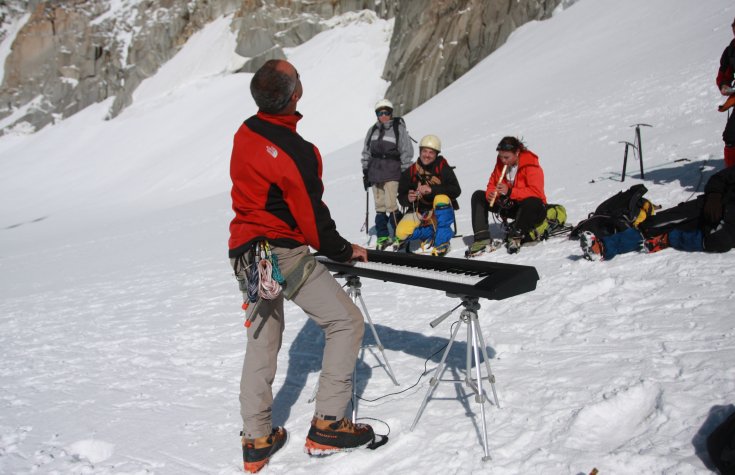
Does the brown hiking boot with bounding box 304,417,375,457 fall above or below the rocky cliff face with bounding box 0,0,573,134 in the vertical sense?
below

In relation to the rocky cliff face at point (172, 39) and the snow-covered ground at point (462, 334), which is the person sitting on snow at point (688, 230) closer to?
the snow-covered ground at point (462, 334)

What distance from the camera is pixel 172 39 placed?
47.6 meters

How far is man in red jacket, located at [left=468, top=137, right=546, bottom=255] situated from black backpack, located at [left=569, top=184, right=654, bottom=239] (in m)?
0.71

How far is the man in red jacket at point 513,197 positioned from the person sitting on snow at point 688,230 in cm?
103

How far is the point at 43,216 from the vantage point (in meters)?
27.0

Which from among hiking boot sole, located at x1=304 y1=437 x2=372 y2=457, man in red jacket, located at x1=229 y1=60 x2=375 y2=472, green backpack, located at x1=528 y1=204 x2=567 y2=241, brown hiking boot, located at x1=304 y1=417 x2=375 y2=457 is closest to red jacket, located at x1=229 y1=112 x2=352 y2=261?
man in red jacket, located at x1=229 y1=60 x2=375 y2=472

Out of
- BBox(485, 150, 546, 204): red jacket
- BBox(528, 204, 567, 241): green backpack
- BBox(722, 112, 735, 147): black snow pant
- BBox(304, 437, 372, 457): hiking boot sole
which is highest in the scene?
BBox(722, 112, 735, 147): black snow pant

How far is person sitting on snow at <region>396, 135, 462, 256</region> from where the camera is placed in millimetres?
7137

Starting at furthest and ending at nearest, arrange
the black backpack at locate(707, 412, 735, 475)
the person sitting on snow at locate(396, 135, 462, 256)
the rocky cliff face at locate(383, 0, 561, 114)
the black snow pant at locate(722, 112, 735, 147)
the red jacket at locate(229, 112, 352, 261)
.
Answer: the rocky cliff face at locate(383, 0, 561, 114), the person sitting on snow at locate(396, 135, 462, 256), the black snow pant at locate(722, 112, 735, 147), the red jacket at locate(229, 112, 352, 261), the black backpack at locate(707, 412, 735, 475)

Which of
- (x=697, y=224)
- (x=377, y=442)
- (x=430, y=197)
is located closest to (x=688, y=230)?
(x=697, y=224)

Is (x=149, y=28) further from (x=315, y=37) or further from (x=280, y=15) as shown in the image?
(x=315, y=37)

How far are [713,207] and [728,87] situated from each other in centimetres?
237

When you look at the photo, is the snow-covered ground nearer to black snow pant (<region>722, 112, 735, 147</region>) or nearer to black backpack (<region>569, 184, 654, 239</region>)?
black backpack (<region>569, 184, 654, 239</region>)

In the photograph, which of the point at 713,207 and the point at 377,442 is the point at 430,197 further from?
the point at 377,442
